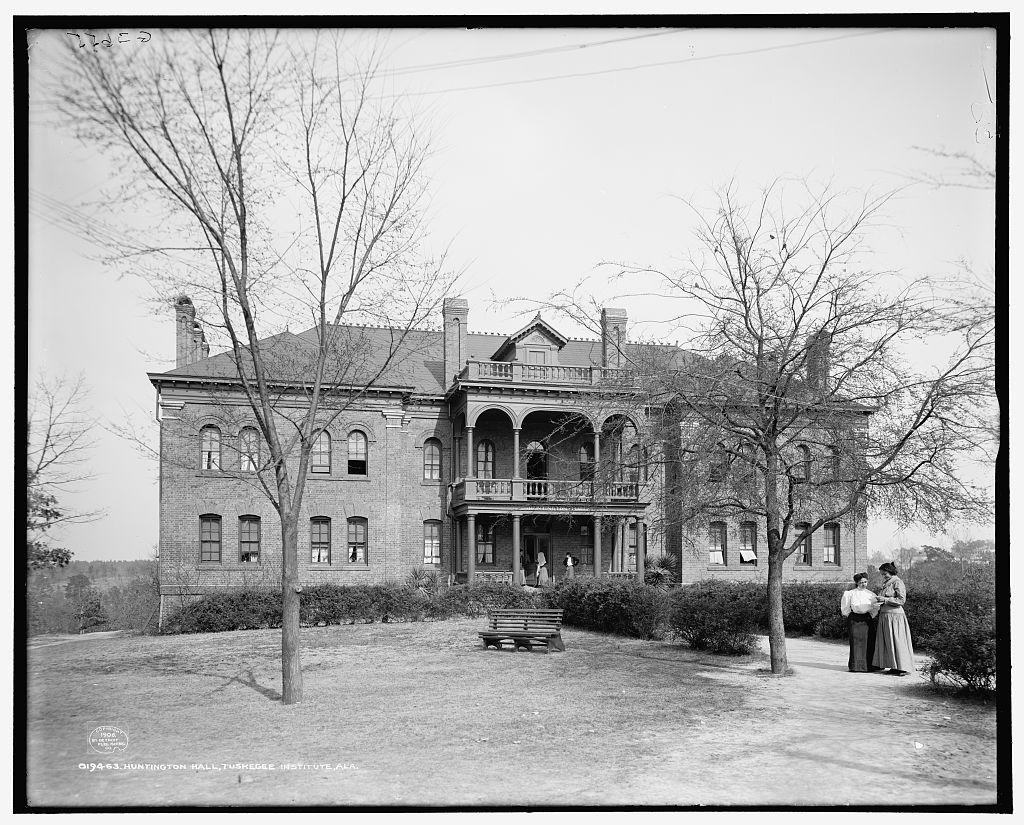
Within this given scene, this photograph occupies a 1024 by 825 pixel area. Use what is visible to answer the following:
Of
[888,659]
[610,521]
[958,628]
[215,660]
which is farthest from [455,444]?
[958,628]

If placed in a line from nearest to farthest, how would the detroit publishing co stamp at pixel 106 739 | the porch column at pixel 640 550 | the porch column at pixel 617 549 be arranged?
the detroit publishing co stamp at pixel 106 739 → the porch column at pixel 640 550 → the porch column at pixel 617 549

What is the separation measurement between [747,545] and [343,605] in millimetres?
15877

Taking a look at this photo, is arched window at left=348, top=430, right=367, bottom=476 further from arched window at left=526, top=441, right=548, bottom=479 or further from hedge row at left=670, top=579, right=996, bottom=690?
hedge row at left=670, top=579, right=996, bottom=690

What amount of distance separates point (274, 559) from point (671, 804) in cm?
1840

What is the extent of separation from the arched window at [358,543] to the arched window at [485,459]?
519 cm

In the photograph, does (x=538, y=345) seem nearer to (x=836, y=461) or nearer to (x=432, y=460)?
(x=432, y=460)

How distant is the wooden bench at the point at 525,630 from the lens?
15.2 m

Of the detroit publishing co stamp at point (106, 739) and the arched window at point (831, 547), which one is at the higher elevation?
the detroit publishing co stamp at point (106, 739)

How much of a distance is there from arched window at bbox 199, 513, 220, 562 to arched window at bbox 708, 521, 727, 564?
1624 cm

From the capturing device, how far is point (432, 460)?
94.4 ft

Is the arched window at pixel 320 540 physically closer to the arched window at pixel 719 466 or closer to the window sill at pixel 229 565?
the window sill at pixel 229 565

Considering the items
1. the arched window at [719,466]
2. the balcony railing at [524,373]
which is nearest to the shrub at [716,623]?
the arched window at [719,466]

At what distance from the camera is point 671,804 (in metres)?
7.29

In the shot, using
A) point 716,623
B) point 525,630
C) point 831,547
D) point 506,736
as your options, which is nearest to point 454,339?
point 831,547
